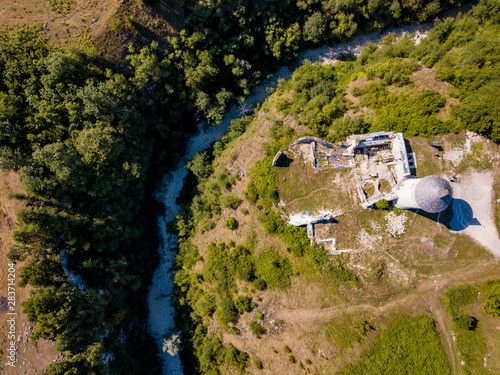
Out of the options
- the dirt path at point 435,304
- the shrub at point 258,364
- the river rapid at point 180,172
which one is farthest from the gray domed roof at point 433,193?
the shrub at point 258,364

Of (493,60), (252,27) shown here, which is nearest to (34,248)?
(252,27)

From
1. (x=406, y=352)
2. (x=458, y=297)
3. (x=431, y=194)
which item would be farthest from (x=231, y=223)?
(x=458, y=297)

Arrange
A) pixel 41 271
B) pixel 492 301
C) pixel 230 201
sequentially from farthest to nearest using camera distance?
pixel 230 201 < pixel 41 271 < pixel 492 301

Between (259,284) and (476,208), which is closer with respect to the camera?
(476,208)

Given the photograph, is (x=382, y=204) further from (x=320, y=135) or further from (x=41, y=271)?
(x=41, y=271)

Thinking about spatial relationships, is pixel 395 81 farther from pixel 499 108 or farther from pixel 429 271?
pixel 429 271

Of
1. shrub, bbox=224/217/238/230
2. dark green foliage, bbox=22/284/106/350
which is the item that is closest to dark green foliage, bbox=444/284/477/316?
shrub, bbox=224/217/238/230
